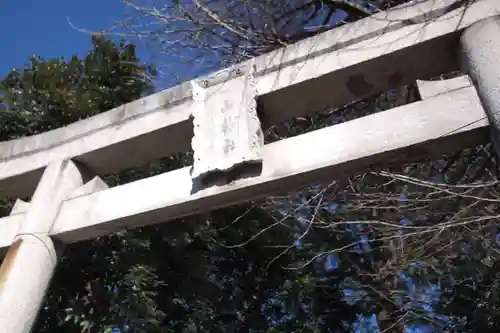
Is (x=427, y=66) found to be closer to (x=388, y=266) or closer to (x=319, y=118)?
(x=319, y=118)

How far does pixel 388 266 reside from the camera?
463 cm

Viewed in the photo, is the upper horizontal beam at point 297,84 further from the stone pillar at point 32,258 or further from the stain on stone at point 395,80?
the stone pillar at point 32,258

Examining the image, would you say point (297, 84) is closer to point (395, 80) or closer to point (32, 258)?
point (395, 80)

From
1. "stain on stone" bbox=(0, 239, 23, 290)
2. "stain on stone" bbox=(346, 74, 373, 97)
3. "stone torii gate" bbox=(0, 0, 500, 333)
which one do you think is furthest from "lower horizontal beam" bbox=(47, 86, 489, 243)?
"stain on stone" bbox=(346, 74, 373, 97)

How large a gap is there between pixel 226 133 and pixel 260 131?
0.59 ft

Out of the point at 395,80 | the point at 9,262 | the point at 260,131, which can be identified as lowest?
the point at 9,262

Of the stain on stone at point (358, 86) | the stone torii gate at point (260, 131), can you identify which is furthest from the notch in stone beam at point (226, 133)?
the stain on stone at point (358, 86)

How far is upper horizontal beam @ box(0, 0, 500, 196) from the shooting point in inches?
90.8

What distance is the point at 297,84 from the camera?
2.54 m

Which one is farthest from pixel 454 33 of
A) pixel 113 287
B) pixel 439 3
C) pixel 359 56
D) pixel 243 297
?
pixel 243 297

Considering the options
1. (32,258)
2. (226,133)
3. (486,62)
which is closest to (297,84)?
(226,133)

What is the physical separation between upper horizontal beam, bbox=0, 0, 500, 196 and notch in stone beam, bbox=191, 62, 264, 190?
0.07 metres

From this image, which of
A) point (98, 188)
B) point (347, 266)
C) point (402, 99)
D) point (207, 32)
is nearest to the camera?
point (98, 188)

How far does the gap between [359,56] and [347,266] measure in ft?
12.3
